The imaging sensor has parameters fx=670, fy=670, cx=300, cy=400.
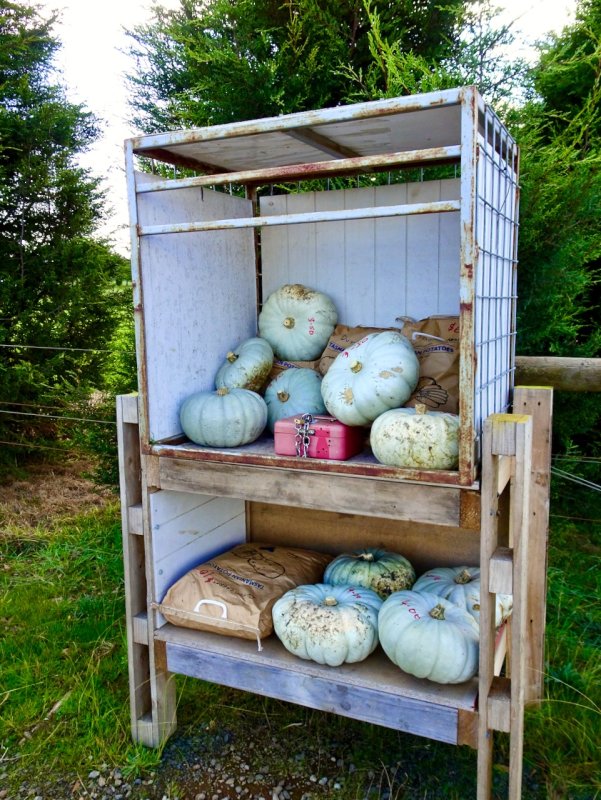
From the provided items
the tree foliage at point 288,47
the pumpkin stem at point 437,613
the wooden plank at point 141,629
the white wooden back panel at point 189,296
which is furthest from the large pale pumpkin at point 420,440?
the tree foliage at point 288,47

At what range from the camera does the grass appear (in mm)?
2379

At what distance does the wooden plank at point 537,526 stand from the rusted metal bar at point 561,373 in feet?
1.31

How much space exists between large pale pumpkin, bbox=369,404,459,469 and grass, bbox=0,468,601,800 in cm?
119

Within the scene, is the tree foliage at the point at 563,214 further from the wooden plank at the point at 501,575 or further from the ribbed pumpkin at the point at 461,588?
the wooden plank at the point at 501,575

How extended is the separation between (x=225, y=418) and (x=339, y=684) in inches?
38.9

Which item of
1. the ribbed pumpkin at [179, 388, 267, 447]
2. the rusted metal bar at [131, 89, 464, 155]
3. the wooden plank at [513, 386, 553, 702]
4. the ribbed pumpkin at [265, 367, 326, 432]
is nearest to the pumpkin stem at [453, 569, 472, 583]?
the wooden plank at [513, 386, 553, 702]

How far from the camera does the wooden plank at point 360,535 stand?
2754 millimetres

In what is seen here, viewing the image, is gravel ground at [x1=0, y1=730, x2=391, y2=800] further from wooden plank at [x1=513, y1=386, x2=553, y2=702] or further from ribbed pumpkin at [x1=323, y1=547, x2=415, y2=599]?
wooden plank at [x1=513, y1=386, x2=553, y2=702]

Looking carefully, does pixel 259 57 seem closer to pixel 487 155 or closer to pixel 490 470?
pixel 487 155

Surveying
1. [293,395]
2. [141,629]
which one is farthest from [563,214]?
[141,629]

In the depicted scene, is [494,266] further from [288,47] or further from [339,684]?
[288,47]

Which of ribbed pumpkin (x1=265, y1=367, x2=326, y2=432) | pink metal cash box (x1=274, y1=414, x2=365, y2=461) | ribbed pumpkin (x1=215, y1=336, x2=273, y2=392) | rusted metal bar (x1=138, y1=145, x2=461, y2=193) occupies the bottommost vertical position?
pink metal cash box (x1=274, y1=414, x2=365, y2=461)

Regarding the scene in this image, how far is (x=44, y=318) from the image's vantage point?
5.71m

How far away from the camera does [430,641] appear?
2057mm
